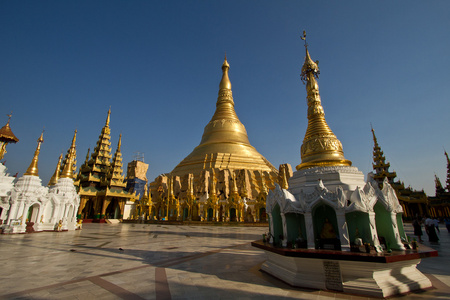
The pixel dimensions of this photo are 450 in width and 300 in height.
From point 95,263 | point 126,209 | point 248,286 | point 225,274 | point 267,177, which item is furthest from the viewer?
point 126,209

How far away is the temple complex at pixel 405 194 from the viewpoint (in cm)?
3152

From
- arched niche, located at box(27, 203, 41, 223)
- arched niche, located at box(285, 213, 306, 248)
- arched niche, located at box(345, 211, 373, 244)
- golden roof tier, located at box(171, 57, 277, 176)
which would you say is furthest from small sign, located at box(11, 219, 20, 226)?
golden roof tier, located at box(171, 57, 277, 176)

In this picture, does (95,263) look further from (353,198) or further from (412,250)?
(412,250)

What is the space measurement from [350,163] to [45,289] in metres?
8.28

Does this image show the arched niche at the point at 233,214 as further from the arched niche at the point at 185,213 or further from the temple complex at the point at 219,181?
the arched niche at the point at 185,213

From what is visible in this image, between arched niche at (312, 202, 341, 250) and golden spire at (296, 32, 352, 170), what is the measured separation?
80.9 inches

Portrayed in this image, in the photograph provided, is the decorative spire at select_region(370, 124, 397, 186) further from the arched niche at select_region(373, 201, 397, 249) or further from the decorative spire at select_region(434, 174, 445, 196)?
the arched niche at select_region(373, 201, 397, 249)

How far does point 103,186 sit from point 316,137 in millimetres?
36050

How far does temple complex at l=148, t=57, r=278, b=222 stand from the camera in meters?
26.2

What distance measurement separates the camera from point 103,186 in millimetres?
35719

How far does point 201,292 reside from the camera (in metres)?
4.19

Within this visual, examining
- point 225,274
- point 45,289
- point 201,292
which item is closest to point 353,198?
point 225,274

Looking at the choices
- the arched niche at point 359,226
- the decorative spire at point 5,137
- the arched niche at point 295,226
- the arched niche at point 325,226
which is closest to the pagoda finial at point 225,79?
the decorative spire at point 5,137

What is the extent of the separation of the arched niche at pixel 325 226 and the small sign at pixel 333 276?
566 millimetres
